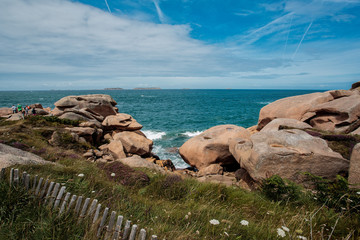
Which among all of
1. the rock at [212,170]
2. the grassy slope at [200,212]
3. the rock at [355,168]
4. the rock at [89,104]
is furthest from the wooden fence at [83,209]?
the rock at [89,104]

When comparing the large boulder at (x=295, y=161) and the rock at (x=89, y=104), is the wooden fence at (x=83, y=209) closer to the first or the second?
the large boulder at (x=295, y=161)

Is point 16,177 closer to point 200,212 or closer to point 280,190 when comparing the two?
point 200,212

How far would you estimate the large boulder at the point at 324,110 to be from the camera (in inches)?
599

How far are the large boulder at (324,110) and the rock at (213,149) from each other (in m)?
5.00

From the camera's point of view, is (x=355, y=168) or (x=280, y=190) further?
(x=355, y=168)

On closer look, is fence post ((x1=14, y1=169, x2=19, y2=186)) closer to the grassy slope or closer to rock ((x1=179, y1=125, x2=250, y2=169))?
the grassy slope

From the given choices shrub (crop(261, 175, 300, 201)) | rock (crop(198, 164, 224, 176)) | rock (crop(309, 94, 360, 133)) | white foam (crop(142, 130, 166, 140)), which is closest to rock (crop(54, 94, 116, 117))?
white foam (crop(142, 130, 166, 140))

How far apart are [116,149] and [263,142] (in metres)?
13.1

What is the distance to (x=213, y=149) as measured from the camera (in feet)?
57.1

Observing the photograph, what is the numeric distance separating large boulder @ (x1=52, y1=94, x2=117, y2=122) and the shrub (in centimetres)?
2344

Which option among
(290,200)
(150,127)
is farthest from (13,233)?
(150,127)

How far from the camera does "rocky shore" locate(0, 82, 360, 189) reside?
380 inches

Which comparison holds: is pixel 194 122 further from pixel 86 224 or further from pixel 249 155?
pixel 86 224

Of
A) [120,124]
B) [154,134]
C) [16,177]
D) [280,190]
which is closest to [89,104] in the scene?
[120,124]
